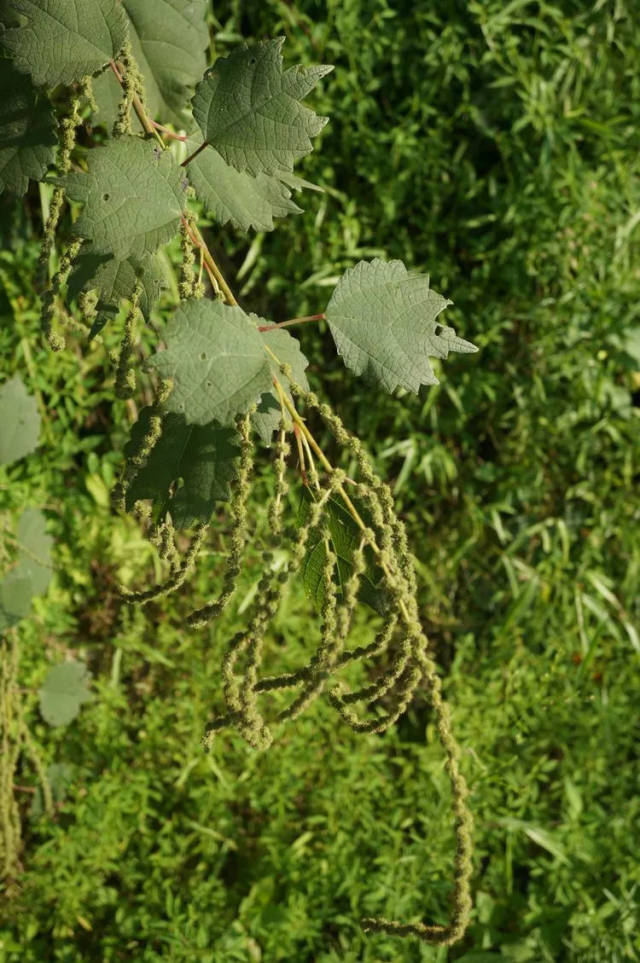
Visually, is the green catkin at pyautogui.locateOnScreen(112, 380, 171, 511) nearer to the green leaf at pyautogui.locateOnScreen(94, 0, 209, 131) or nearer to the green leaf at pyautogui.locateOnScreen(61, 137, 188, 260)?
the green leaf at pyautogui.locateOnScreen(61, 137, 188, 260)

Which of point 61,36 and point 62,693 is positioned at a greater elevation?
point 61,36

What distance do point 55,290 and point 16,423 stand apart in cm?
93

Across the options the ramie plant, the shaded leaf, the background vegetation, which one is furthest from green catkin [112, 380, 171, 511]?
the background vegetation

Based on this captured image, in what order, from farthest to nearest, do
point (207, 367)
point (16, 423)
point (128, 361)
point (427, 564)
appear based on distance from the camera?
point (427, 564) → point (16, 423) → point (128, 361) → point (207, 367)

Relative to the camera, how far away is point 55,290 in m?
0.79

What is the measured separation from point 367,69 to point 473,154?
353 millimetres

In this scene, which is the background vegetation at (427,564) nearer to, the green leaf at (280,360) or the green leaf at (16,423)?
the green leaf at (16,423)

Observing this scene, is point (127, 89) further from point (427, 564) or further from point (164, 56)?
point (427, 564)

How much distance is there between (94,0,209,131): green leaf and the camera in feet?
2.97

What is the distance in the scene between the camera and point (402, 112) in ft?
7.64

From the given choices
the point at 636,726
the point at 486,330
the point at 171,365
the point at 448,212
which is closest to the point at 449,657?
the point at 636,726

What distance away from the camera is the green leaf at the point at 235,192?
2.64 feet

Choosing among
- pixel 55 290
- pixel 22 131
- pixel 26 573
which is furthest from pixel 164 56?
pixel 26 573

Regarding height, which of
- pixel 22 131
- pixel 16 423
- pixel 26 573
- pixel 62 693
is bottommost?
pixel 62 693
